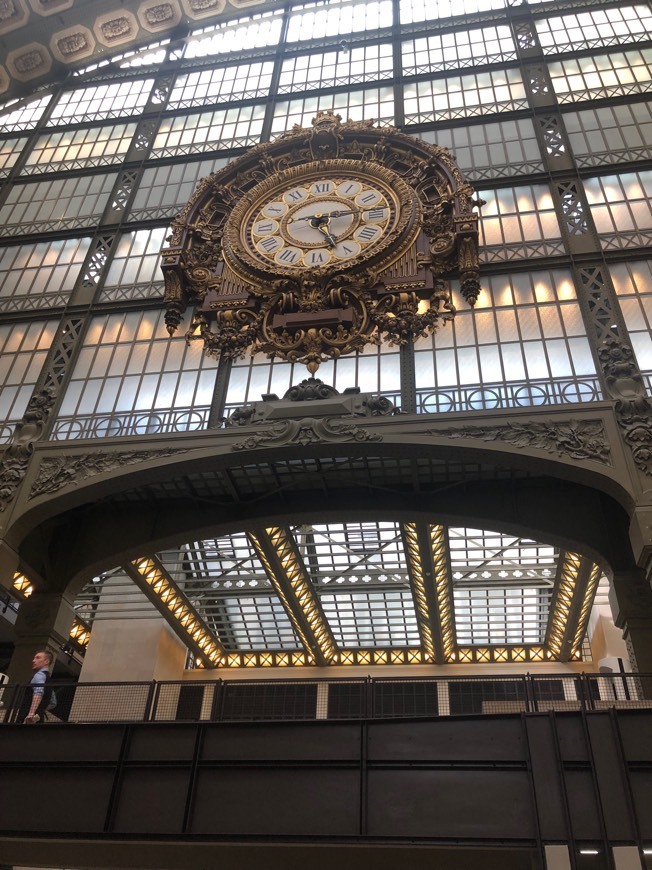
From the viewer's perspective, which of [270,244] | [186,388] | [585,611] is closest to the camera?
[186,388]

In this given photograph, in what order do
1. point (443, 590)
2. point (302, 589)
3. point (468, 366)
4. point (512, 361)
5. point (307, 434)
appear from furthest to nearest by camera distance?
point (302, 589) → point (443, 590) → point (468, 366) → point (512, 361) → point (307, 434)

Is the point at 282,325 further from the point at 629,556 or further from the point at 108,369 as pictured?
the point at 629,556

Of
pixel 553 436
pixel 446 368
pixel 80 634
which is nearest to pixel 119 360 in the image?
pixel 446 368

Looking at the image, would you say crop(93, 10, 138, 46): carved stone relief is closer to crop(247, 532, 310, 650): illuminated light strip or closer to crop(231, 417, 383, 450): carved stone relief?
crop(247, 532, 310, 650): illuminated light strip

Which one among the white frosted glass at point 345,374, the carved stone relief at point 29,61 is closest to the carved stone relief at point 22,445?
the white frosted glass at point 345,374

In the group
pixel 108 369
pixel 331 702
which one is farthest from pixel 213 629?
pixel 108 369

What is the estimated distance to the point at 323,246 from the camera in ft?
66.5

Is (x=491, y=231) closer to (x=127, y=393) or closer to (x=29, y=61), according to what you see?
(x=127, y=393)

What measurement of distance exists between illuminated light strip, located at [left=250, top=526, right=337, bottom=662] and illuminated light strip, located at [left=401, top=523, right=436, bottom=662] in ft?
13.5

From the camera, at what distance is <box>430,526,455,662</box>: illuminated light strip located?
2448 centimetres

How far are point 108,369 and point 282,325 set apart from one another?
4.92 m

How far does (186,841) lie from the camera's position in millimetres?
12148

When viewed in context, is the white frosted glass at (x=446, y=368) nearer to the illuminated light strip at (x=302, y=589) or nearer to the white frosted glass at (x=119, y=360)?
the white frosted glass at (x=119, y=360)

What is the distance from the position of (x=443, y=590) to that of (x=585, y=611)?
5805mm
